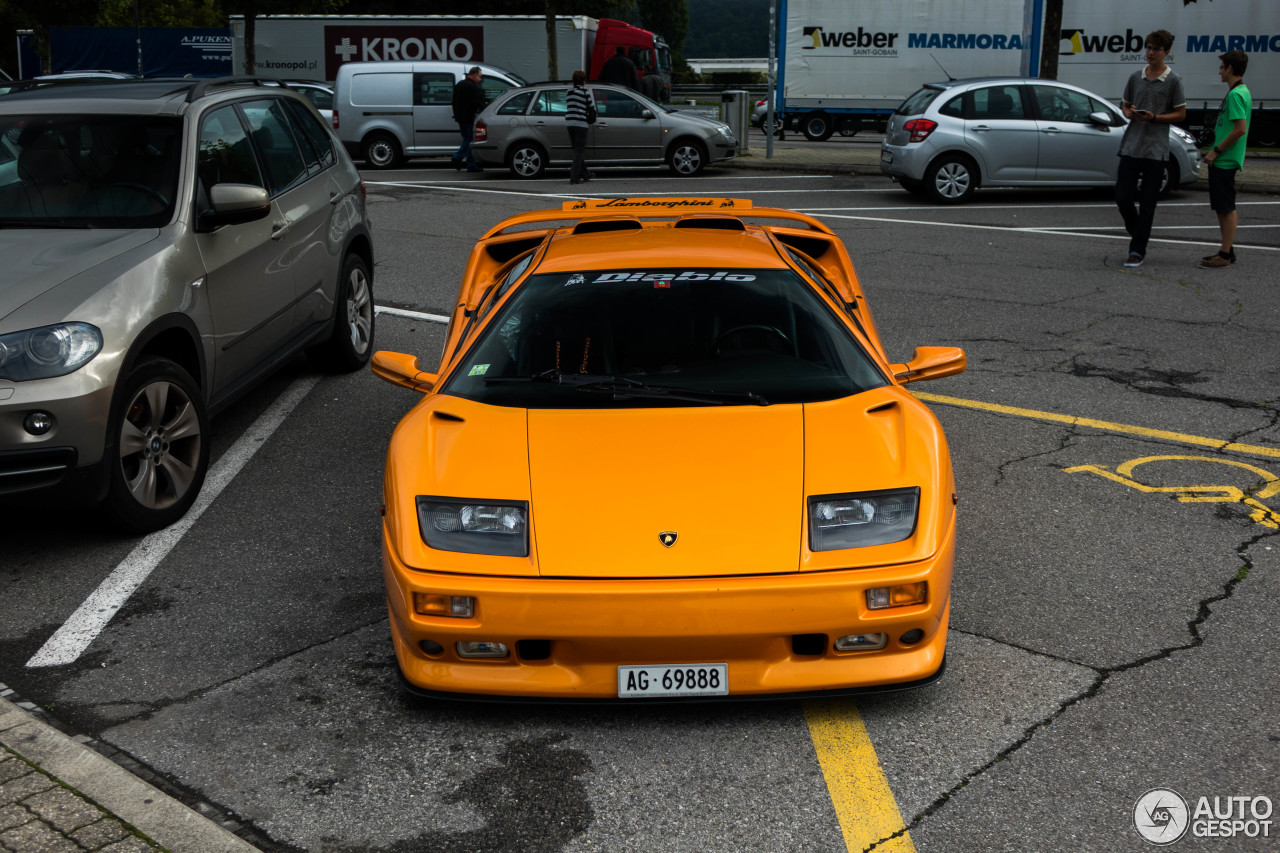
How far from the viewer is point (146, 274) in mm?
4906

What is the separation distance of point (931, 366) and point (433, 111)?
62.1 ft

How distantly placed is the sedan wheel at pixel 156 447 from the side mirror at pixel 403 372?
3.40 feet

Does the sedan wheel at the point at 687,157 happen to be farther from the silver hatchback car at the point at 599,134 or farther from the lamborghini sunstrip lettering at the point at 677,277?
the lamborghini sunstrip lettering at the point at 677,277

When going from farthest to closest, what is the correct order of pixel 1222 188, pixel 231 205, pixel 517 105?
pixel 517 105, pixel 1222 188, pixel 231 205

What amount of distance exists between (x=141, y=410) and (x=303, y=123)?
286 centimetres

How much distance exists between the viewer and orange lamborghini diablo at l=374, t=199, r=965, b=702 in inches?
126

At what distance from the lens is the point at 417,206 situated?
50.9 feet

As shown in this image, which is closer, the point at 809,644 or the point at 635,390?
the point at 809,644

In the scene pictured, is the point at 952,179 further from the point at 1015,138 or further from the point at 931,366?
the point at 931,366

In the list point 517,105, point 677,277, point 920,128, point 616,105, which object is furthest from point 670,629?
point 517,105

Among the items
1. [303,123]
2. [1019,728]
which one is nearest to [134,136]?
[303,123]

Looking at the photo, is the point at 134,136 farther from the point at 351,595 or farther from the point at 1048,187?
the point at 1048,187

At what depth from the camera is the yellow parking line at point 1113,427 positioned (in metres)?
5.86

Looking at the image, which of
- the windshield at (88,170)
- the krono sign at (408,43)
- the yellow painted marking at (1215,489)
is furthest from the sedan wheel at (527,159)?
the yellow painted marking at (1215,489)
